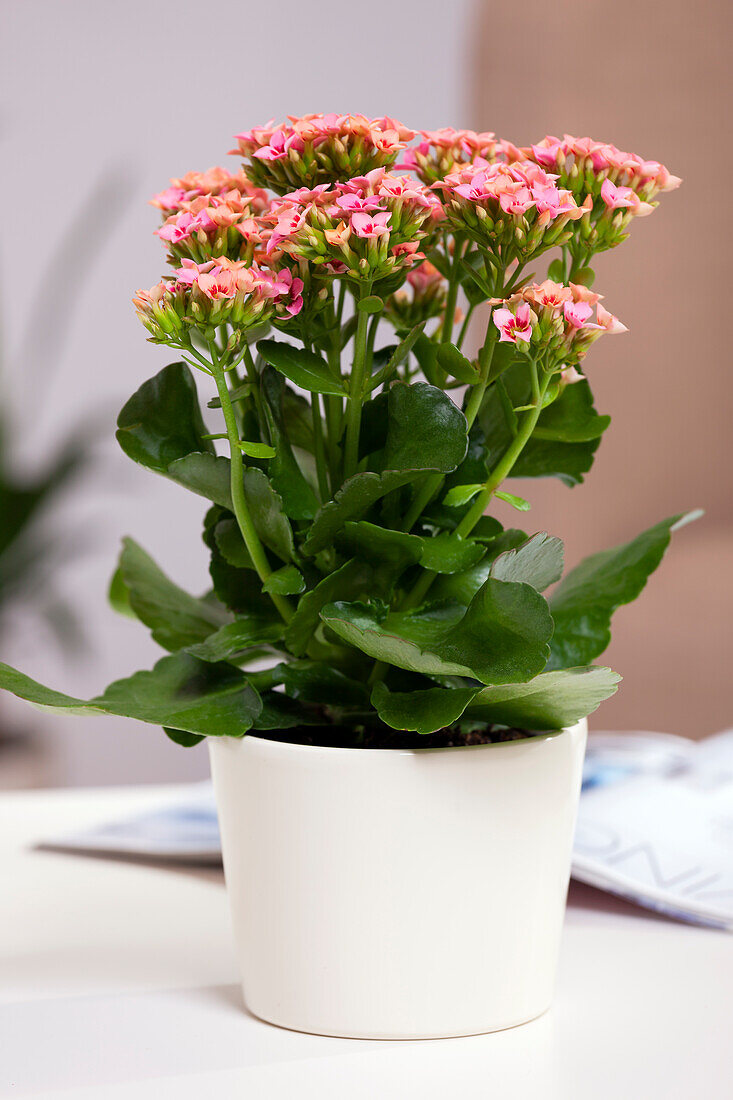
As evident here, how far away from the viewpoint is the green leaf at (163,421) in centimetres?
40

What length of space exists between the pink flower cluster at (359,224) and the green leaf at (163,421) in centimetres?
8

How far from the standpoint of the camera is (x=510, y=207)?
0.33m

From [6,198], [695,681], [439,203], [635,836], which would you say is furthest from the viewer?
[6,198]

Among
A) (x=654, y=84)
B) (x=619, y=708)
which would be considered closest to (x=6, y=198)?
(x=654, y=84)

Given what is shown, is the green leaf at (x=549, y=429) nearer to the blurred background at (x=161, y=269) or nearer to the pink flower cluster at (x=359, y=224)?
the pink flower cluster at (x=359, y=224)

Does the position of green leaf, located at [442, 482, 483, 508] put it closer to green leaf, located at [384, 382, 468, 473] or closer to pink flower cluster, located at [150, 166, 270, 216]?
green leaf, located at [384, 382, 468, 473]

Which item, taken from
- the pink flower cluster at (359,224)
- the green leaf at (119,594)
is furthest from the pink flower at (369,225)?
the green leaf at (119,594)

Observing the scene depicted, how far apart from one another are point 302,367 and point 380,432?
5 centimetres

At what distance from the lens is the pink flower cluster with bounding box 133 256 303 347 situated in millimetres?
330

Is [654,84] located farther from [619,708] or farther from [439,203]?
[439,203]

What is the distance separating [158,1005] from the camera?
42 centimetres

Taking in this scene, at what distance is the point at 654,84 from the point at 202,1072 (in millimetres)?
1065

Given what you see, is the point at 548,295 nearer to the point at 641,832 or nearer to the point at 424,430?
the point at 424,430

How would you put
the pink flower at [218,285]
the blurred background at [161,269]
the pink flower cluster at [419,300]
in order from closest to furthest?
the pink flower at [218,285]
the pink flower cluster at [419,300]
the blurred background at [161,269]
